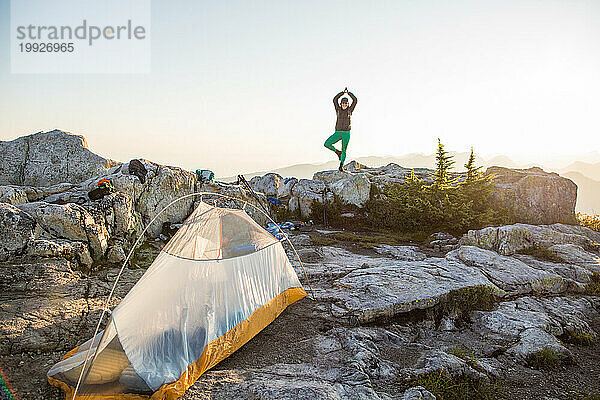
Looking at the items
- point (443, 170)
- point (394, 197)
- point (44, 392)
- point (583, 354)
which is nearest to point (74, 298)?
point (44, 392)

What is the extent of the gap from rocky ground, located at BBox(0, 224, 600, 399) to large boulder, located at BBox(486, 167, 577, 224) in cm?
592

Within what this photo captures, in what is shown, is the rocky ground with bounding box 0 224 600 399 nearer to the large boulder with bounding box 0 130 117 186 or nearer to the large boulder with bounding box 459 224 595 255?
the large boulder with bounding box 459 224 595 255

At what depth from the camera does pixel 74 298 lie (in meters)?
7.80

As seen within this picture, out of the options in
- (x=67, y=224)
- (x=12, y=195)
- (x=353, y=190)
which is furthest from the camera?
(x=353, y=190)

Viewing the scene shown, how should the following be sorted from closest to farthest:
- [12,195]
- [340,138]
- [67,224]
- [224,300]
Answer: [224,300], [67,224], [12,195], [340,138]

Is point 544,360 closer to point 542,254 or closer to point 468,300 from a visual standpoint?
point 468,300

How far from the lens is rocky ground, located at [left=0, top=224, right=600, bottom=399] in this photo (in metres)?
5.59

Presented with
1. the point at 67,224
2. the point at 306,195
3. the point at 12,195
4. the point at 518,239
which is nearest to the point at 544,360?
the point at 518,239

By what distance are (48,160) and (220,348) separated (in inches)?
478

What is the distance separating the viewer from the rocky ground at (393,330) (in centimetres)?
559

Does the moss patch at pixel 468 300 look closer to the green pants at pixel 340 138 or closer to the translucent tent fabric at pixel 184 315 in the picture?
the translucent tent fabric at pixel 184 315

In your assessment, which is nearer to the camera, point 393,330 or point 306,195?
point 393,330

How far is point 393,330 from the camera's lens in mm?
7723

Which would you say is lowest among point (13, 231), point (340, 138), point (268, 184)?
point (13, 231)
